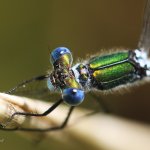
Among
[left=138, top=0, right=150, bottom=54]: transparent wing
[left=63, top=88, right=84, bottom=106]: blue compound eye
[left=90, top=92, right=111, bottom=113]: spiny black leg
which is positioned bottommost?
[left=90, top=92, right=111, bottom=113]: spiny black leg

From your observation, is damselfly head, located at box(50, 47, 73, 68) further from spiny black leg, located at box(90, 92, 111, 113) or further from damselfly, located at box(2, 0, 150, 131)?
spiny black leg, located at box(90, 92, 111, 113)

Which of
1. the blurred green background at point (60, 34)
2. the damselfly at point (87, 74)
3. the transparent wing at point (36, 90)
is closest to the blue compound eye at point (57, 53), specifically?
the damselfly at point (87, 74)

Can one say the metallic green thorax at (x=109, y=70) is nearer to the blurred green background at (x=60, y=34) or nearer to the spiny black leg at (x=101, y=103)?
the blurred green background at (x=60, y=34)

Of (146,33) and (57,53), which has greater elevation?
(57,53)

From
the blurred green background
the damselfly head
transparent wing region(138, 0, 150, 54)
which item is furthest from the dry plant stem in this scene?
transparent wing region(138, 0, 150, 54)

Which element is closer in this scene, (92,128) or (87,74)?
(87,74)

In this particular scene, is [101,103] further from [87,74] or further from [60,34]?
[87,74]

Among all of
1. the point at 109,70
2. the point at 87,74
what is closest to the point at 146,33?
the point at 109,70
